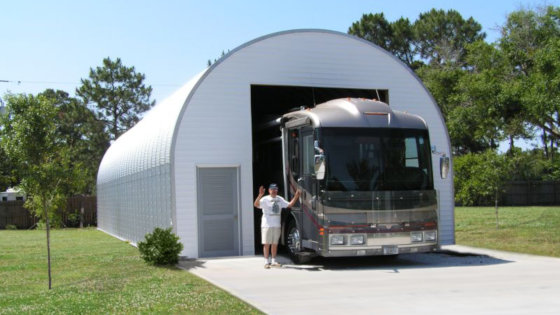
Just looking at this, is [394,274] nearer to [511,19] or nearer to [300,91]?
[300,91]

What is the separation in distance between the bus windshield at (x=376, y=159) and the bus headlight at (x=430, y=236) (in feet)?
2.99

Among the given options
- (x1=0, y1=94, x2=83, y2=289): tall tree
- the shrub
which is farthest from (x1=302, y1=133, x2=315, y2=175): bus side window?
(x1=0, y1=94, x2=83, y2=289): tall tree

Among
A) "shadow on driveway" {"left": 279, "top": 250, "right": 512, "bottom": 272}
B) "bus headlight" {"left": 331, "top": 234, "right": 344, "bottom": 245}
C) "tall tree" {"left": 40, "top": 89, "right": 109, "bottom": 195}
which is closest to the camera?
"bus headlight" {"left": 331, "top": 234, "right": 344, "bottom": 245}

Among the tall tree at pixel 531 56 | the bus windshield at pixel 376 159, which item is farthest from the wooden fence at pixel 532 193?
the bus windshield at pixel 376 159

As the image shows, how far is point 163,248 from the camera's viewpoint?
1410 centimetres

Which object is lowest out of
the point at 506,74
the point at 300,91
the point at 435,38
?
the point at 300,91

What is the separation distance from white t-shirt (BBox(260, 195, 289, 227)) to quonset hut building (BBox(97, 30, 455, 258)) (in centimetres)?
236

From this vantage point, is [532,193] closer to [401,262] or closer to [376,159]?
[401,262]

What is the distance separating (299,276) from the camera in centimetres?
1214

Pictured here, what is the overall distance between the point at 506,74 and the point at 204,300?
21698 millimetres

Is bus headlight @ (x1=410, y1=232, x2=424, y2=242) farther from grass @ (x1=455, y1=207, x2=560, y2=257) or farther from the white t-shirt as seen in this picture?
grass @ (x1=455, y1=207, x2=560, y2=257)

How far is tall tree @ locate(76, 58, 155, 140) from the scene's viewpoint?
6159 cm

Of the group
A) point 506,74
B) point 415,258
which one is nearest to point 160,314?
point 415,258

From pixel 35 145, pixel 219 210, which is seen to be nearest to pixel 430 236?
pixel 219 210
